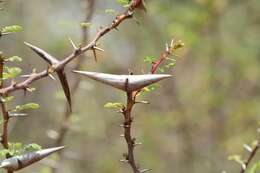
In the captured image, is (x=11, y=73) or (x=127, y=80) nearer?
(x=127, y=80)

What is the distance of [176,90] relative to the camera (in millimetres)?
6371

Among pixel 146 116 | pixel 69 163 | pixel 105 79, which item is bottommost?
pixel 69 163

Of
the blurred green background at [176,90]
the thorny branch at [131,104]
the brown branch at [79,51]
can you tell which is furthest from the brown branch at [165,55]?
the blurred green background at [176,90]

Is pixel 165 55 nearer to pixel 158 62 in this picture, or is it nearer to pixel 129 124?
pixel 158 62

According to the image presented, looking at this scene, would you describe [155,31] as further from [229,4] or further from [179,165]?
[179,165]

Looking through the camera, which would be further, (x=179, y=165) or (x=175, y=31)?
(x=179, y=165)

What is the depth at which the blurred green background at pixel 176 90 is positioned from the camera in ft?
19.6

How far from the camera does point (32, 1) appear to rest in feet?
23.1

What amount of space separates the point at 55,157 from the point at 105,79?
1.57 metres

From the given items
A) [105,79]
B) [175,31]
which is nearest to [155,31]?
[175,31]

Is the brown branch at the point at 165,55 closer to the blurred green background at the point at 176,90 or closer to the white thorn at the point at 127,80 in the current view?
the white thorn at the point at 127,80

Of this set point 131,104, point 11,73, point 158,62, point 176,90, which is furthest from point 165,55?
point 176,90

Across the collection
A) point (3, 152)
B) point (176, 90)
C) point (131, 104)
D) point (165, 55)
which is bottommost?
point (176, 90)

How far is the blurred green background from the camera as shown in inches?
235
